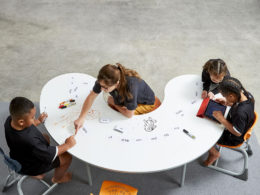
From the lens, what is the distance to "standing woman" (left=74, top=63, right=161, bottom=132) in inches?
83.0

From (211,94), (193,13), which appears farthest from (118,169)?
(193,13)

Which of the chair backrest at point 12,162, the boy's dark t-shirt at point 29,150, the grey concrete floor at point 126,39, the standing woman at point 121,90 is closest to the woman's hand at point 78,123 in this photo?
the standing woman at point 121,90

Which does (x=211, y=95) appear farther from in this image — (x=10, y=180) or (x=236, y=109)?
(x=10, y=180)

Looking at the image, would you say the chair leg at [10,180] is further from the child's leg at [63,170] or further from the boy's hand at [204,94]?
the boy's hand at [204,94]

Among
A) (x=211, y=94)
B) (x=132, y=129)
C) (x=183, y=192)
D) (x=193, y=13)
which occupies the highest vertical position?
(x=193, y=13)

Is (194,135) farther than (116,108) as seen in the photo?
No

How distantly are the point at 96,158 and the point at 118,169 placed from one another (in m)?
0.19

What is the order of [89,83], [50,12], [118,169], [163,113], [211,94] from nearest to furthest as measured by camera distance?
[118,169] < [163,113] < [211,94] < [89,83] < [50,12]

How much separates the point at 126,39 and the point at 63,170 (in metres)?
2.86

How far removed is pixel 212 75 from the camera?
244cm

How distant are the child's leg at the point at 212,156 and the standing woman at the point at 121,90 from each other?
760 millimetres

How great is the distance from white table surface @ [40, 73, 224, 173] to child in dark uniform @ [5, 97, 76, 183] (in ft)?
0.43

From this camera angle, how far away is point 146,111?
2521 mm

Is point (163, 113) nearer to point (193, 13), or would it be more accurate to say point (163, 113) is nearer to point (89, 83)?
point (89, 83)
